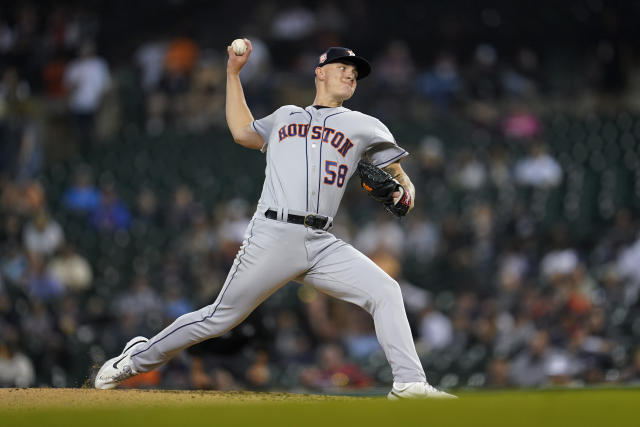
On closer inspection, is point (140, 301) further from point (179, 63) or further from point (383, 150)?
point (179, 63)

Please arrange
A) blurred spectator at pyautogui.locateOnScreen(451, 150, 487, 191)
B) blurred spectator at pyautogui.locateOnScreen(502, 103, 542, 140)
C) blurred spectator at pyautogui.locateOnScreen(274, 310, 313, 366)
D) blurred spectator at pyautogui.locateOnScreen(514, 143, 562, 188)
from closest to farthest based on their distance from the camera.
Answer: blurred spectator at pyautogui.locateOnScreen(274, 310, 313, 366)
blurred spectator at pyautogui.locateOnScreen(514, 143, 562, 188)
blurred spectator at pyautogui.locateOnScreen(451, 150, 487, 191)
blurred spectator at pyautogui.locateOnScreen(502, 103, 542, 140)

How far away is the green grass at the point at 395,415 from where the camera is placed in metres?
2.86

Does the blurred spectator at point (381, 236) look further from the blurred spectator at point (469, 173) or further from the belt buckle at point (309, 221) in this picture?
the belt buckle at point (309, 221)

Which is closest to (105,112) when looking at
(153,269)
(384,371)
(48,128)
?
(48,128)

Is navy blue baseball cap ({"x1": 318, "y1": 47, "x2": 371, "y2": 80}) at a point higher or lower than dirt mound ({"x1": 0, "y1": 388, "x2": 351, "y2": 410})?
higher

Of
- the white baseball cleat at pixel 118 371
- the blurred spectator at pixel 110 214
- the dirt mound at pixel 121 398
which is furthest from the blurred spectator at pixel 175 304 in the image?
the dirt mound at pixel 121 398

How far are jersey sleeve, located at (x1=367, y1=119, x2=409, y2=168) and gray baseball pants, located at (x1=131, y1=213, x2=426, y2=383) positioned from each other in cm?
43

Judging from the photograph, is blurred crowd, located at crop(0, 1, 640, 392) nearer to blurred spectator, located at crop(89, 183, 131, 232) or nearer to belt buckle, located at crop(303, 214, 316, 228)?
blurred spectator, located at crop(89, 183, 131, 232)

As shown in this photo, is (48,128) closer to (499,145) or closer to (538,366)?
(499,145)

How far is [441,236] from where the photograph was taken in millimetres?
9508

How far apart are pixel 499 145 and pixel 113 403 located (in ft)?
23.3

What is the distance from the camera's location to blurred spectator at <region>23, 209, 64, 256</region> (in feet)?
31.8

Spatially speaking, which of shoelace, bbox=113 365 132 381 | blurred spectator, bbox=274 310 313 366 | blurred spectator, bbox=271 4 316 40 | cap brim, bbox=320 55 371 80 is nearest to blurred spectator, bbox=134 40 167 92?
blurred spectator, bbox=271 4 316 40

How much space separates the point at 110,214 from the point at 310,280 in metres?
6.07
